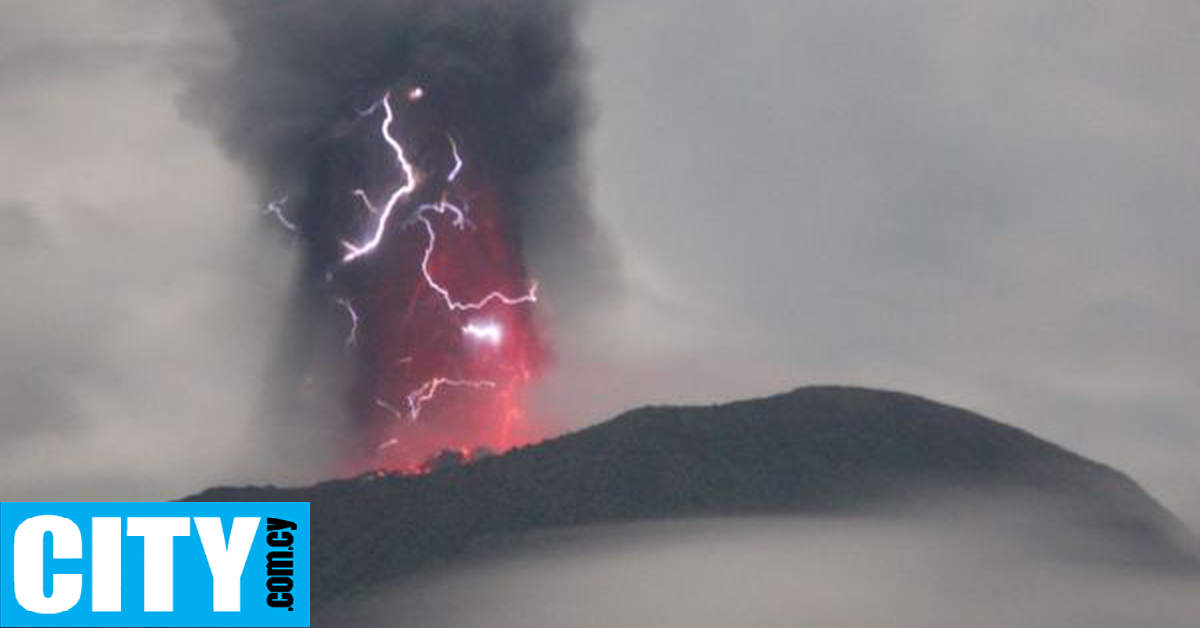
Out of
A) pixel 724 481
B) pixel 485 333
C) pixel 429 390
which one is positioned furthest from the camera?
pixel 485 333

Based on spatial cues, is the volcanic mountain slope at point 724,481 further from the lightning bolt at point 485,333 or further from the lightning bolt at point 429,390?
the lightning bolt at point 485,333

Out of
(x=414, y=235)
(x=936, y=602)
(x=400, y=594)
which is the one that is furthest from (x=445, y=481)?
(x=936, y=602)

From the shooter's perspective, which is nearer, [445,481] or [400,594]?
[400,594]

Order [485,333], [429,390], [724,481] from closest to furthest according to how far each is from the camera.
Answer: [724,481], [429,390], [485,333]

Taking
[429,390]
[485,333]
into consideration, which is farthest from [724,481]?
[429,390]

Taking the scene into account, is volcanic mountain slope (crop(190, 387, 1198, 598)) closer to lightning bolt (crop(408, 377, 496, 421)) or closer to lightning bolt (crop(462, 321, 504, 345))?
lightning bolt (crop(408, 377, 496, 421))

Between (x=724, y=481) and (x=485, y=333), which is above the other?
(x=485, y=333)

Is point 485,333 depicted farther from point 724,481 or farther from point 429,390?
point 724,481

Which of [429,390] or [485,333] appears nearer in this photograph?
[429,390]

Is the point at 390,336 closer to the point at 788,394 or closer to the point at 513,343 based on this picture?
the point at 513,343
